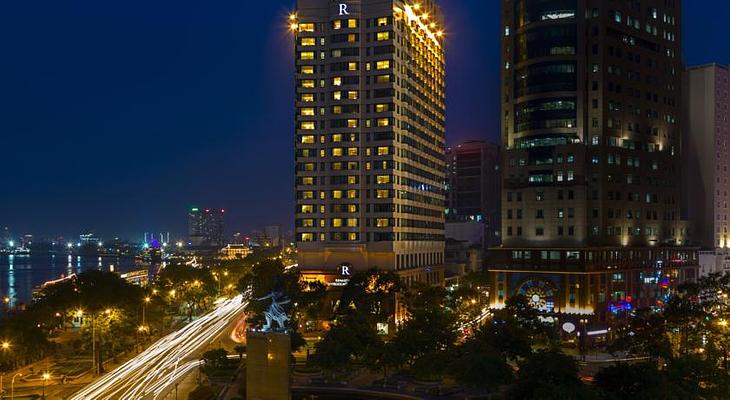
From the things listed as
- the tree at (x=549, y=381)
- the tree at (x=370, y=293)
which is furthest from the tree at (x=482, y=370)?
the tree at (x=370, y=293)

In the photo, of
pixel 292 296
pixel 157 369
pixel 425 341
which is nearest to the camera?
pixel 425 341

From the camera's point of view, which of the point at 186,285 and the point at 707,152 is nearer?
the point at 186,285

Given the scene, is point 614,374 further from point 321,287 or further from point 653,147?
point 653,147

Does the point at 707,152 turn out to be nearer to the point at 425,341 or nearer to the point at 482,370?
the point at 425,341

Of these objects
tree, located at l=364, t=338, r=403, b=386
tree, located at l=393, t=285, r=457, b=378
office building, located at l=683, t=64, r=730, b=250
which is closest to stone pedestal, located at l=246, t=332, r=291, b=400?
tree, located at l=393, t=285, r=457, b=378

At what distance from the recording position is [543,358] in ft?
135

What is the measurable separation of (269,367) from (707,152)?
10330 cm

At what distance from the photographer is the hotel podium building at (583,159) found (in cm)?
8788

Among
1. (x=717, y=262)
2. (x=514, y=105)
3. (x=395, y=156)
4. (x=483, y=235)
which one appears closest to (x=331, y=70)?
(x=395, y=156)

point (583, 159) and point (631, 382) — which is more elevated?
point (583, 159)

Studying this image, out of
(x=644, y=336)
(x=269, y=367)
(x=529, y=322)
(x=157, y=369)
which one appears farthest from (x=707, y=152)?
(x=269, y=367)

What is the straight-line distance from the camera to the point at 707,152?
116 metres

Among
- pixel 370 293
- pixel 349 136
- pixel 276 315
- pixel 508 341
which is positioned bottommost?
pixel 508 341

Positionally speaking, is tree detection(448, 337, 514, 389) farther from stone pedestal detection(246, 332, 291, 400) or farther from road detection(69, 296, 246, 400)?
road detection(69, 296, 246, 400)
